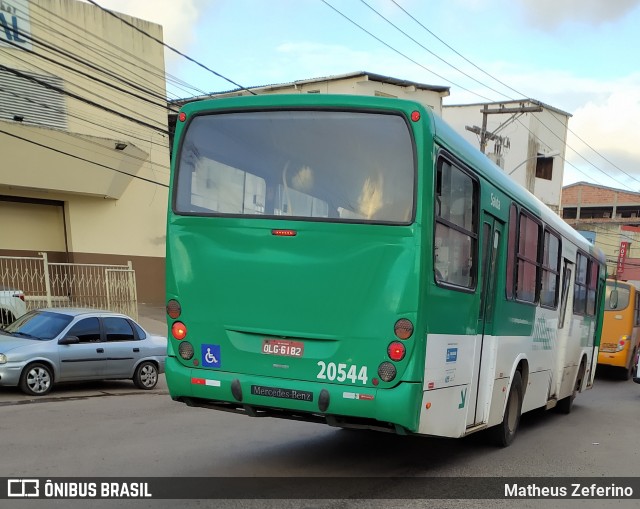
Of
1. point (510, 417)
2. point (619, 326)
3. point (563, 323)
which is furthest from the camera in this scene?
point (619, 326)

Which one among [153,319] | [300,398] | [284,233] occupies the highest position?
[284,233]

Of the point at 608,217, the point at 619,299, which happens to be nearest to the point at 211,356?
the point at 619,299

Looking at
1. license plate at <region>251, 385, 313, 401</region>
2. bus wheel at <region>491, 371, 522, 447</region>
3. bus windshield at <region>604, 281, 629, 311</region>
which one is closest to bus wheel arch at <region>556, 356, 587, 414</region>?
bus wheel at <region>491, 371, 522, 447</region>

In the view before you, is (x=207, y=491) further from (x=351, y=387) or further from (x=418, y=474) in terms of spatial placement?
(x=418, y=474)

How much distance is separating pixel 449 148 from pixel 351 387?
2.30m

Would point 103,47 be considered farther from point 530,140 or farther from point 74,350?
point 530,140

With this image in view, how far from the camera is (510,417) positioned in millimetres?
8594

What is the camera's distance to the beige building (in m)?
20.5

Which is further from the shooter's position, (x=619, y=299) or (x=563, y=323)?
(x=619, y=299)

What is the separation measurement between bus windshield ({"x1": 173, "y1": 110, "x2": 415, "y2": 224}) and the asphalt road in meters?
2.46

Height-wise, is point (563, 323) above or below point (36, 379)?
above

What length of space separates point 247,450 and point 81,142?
53.1ft

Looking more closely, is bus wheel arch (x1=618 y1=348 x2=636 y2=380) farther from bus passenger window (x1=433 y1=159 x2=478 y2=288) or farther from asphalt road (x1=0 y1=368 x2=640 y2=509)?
bus passenger window (x1=433 y1=159 x2=478 y2=288)

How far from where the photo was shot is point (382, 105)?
18.8 ft
